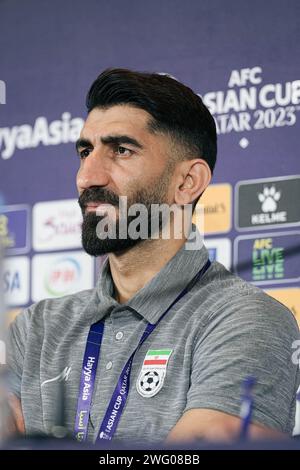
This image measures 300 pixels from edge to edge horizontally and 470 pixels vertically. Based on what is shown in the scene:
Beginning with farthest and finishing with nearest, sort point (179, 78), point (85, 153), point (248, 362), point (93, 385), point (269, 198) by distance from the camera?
point (179, 78)
point (269, 198)
point (85, 153)
point (93, 385)
point (248, 362)

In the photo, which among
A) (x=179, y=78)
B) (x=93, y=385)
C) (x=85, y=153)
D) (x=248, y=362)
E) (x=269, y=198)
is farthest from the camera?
(x=179, y=78)

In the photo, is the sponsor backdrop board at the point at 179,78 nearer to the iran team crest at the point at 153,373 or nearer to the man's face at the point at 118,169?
the man's face at the point at 118,169

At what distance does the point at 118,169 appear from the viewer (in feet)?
7.02

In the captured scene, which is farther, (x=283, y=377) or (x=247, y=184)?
(x=247, y=184)

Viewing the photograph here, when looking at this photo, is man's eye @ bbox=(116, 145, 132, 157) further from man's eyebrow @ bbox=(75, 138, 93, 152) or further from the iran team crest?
the iran team crest

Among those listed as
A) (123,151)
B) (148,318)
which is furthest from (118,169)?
(148,318)

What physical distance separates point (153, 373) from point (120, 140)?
18.9 inches

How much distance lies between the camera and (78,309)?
7.22ft

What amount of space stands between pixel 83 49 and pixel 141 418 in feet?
4.26

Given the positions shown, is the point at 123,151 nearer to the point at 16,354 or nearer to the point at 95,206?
the point at 95,206

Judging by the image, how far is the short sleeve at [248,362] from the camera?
183 cm

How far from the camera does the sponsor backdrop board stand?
2.51m
